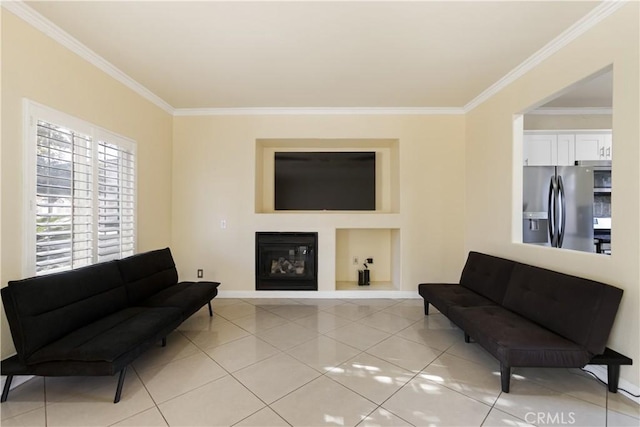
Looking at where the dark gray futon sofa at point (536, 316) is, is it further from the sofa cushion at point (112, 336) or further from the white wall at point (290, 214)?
the sofa cushion at point (112, 336)

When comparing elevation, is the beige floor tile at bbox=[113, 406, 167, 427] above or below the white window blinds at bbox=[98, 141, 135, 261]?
below

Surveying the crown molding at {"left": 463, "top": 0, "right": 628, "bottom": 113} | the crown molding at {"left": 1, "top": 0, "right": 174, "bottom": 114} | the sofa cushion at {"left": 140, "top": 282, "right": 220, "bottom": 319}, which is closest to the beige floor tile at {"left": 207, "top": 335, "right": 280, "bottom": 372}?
the sofa cushion at {"left": 140, "top": 282, "right": 220, "bottom": 319}

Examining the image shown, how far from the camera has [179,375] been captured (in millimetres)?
2111

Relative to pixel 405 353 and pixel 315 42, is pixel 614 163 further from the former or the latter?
pixel 315 42

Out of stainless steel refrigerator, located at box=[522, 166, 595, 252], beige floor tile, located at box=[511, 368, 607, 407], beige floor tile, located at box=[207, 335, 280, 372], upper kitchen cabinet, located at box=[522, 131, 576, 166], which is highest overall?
upper kitchen cabinet, located at box=[522, 131, 576, 166]

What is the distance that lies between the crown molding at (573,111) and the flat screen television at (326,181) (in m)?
2.44

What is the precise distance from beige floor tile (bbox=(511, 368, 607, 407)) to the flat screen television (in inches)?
111

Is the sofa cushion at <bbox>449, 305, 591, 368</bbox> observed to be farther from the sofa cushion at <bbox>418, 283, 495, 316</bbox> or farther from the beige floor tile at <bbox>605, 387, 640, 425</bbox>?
the sofa cushion at <bbox>418, 283, 495, 316</bbox>

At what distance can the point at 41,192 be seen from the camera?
6.88 feet

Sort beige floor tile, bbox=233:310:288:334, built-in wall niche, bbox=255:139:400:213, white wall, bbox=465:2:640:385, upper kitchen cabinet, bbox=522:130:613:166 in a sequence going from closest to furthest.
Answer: white wall, bbox=465:2:640:385 < beige floor tile, bbox=233:310:288:334 < upper kitchen cabinet, bbox=522:130:613:166 < built-in wall niche, bbox=255:139:400:213

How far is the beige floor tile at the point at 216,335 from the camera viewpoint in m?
2.62

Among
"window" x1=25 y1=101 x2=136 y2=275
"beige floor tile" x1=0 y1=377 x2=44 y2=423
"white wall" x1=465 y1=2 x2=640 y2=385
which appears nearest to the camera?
"beige floor tile" x1=0 y1=377 x2=44 y2=423

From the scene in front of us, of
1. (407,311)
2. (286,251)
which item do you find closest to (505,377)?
(407,311)

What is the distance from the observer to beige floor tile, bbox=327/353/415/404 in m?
1.92
